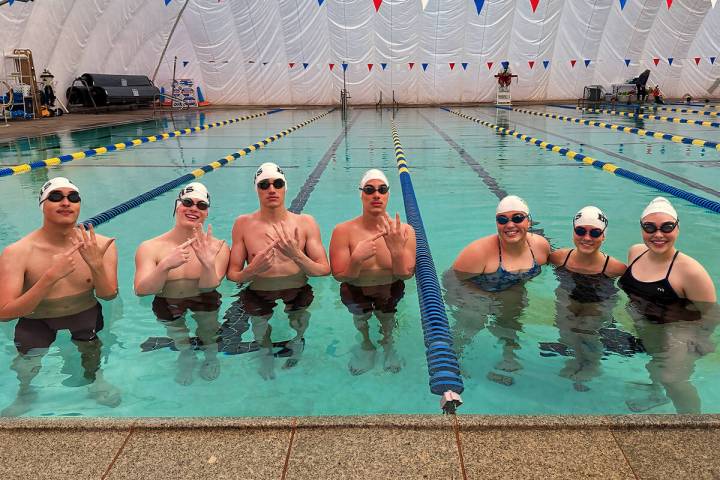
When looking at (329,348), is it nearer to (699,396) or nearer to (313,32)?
(699,396)

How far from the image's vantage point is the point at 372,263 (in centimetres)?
365

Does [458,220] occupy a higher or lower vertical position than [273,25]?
lower

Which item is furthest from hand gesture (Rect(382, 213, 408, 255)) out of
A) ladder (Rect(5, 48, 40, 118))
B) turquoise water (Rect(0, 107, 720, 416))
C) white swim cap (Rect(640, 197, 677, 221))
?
ladder (Rect(5, 48, 40, 118))

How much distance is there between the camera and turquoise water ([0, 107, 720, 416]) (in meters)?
2.58

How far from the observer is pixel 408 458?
163cm

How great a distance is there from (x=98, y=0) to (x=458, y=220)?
62.8 ft

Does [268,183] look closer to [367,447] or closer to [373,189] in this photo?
[373,189]

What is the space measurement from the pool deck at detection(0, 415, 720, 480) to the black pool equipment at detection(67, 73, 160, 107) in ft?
69.3

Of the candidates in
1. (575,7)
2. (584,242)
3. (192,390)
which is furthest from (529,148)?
(575,7)

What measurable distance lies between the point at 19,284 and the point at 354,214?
373 cm

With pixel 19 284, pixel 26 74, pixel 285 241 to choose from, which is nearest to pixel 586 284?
pixel 285 241

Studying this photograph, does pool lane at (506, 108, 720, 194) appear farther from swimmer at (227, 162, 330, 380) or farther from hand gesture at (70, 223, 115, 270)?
hand gesture at (70, 223, 115, 270)

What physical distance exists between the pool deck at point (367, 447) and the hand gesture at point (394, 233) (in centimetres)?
131

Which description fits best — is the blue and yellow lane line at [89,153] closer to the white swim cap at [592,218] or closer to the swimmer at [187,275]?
the swimmer at [187,275]
